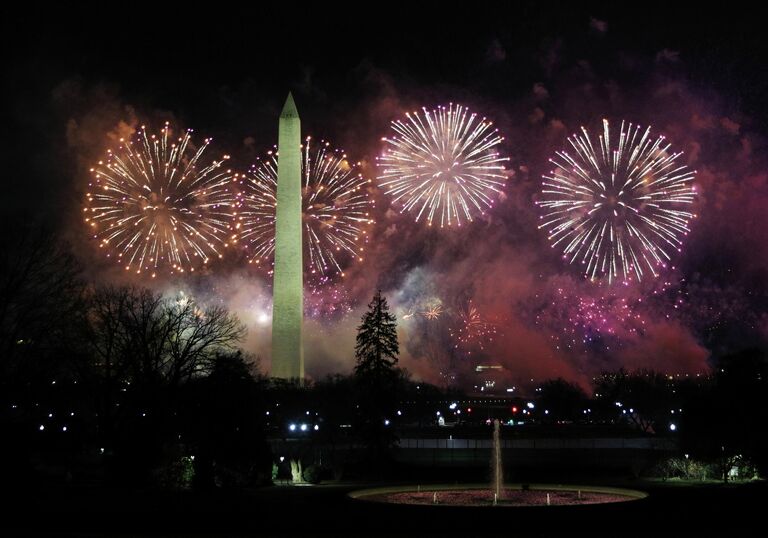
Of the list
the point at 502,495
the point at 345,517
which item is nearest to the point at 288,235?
the point at 502,495

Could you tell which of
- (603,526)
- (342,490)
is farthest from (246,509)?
(603,526)

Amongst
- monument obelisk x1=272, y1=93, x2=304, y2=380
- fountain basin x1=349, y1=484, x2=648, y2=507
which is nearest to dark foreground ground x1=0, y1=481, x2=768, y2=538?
fountain basin x1=349, y1=484, x2=648, y2=507

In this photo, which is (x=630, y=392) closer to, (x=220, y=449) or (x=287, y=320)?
(x=287, y=320)

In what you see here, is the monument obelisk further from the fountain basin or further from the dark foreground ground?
the dark foreground ground

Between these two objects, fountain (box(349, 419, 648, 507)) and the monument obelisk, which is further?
the monument obelisk

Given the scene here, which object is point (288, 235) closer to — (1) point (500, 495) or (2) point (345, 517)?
(1) point (500, 495)

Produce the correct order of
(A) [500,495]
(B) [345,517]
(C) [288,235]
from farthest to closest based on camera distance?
(C) [288,235] → (A) [500,495] → (B) [345,517]
